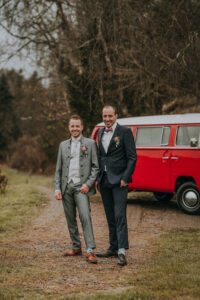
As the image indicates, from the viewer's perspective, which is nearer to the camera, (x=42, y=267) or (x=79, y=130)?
(x=42, y=267)

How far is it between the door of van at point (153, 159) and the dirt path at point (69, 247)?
0.70m

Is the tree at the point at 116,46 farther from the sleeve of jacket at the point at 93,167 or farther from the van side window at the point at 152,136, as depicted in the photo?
the sleeve of jacket at the point at 93,167

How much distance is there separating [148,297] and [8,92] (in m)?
54.7

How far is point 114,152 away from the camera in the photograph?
19.9 feet

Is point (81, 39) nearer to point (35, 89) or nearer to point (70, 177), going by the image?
point (35, 89)

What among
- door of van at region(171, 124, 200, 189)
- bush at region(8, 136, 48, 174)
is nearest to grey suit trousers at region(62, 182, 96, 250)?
door of van at region(171, 124, 200, 189)

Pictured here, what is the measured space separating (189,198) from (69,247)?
4.12m

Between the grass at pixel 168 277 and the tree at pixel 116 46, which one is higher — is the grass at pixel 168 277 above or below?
below

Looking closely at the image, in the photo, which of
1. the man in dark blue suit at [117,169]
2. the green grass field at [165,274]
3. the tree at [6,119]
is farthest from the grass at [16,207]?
the tree at [6,119]

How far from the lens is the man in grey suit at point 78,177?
20.0 ft

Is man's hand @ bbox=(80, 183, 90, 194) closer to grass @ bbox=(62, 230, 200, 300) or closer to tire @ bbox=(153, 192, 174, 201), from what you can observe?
grass @ bbox=(62, 230, 200, 300)

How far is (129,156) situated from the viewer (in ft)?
19.6

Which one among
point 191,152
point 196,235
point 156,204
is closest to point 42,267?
point 196,235

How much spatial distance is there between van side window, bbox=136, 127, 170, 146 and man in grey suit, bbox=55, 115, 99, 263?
194 inches
